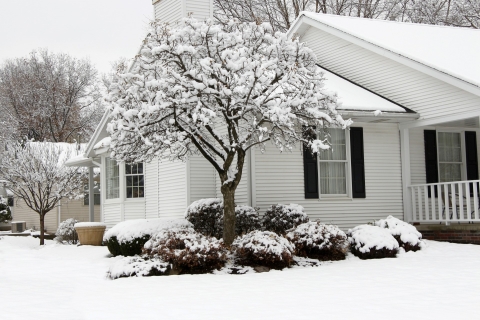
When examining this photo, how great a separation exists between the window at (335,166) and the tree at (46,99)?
2833 cm

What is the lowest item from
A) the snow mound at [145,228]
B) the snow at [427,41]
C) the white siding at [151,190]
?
the snow mound at [145,228]

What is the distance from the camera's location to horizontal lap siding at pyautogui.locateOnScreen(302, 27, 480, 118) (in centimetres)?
1447

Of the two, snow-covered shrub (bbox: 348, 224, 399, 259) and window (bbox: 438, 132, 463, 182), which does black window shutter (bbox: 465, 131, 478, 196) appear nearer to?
window (bbox: 438, 132, 463, 182)

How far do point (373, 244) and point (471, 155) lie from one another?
5.75m

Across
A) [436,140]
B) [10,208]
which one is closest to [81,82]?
[10,208]

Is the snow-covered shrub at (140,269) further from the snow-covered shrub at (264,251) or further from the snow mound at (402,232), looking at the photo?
the snow mound at (402,232)

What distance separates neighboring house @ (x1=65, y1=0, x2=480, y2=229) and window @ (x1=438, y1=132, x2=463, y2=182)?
1.0 inches

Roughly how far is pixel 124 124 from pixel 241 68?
232cm

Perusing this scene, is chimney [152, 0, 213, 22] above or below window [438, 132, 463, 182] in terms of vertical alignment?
above

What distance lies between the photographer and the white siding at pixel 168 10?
16375 mm

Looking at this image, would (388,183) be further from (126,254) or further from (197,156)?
(126,254)

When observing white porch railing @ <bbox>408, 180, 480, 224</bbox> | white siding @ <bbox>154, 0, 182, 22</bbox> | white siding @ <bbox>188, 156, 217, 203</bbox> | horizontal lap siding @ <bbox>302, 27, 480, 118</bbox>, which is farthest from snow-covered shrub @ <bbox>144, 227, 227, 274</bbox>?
white siding @ <bbox>154, 0, 182, 22</bbox>

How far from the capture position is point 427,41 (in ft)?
57.9

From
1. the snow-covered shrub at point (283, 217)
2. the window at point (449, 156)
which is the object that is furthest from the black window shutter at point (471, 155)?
the snow-covered shrub at point (283, 217)
